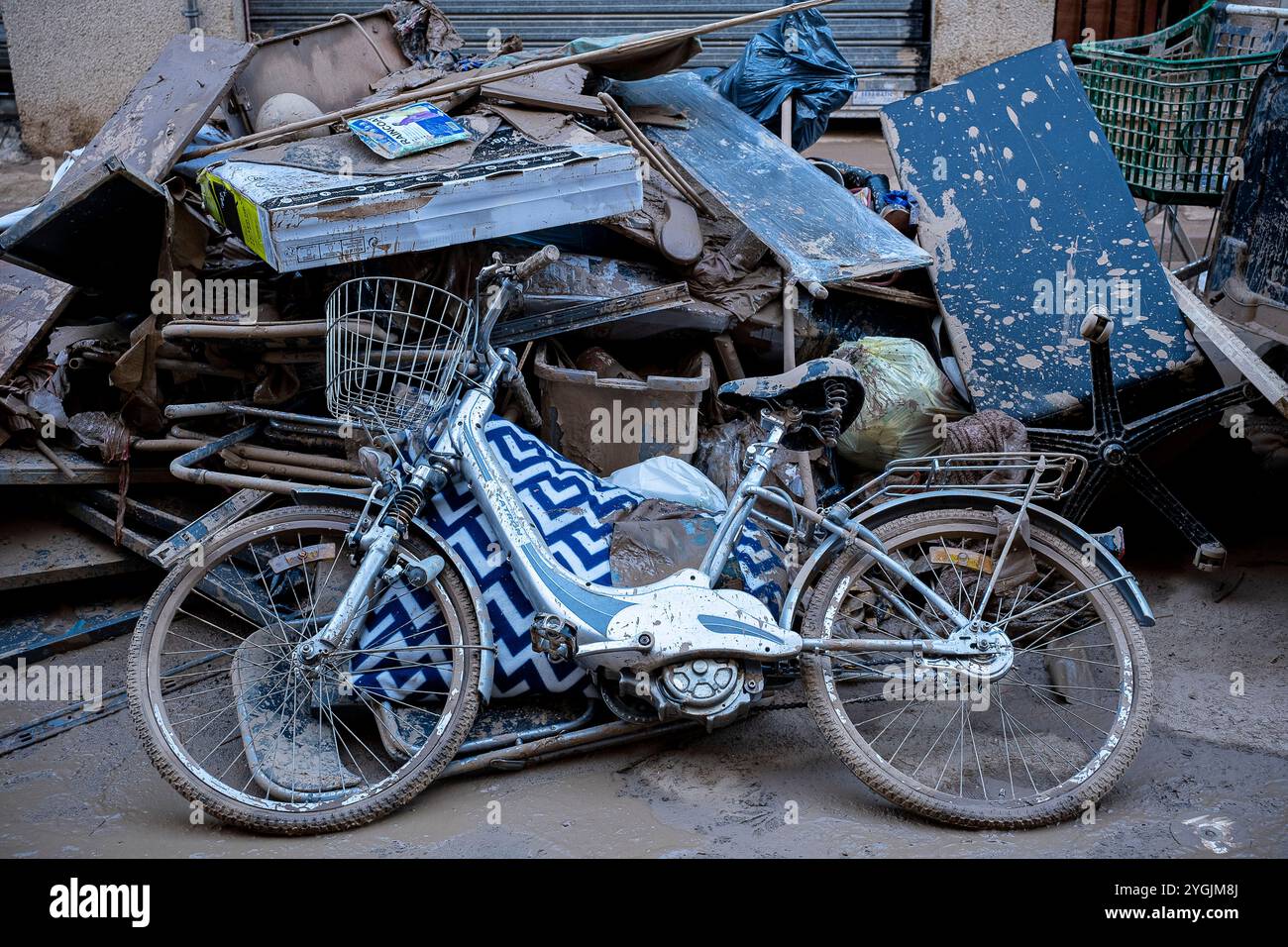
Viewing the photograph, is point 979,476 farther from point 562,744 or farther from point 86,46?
point 86,46

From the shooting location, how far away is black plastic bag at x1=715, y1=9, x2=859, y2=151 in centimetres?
A: 497

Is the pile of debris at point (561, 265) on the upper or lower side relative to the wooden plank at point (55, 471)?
upper

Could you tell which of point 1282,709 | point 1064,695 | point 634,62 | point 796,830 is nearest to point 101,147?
point 634,62

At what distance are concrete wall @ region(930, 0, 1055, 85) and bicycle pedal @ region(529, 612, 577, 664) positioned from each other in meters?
5.81

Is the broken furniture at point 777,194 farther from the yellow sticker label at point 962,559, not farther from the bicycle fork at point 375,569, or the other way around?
the bicycle fork at point 375,569

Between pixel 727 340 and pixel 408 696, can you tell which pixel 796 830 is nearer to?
pixel 408 696

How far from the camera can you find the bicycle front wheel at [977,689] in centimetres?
303

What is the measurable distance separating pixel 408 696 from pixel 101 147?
8.36 feet

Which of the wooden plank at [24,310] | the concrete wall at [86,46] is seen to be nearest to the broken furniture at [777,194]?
the wooden plank at [24,310]

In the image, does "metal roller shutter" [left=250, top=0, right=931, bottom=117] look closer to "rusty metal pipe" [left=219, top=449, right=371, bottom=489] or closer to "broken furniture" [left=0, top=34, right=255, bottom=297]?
"broken furniture" [left=0, top=34, right=255, bottom=297]

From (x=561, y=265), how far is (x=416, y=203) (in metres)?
0.70

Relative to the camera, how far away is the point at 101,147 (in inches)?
174

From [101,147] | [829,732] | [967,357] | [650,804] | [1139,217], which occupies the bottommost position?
[650,804]

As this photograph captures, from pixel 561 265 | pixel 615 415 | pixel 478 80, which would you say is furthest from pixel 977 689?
pixel 478 80
